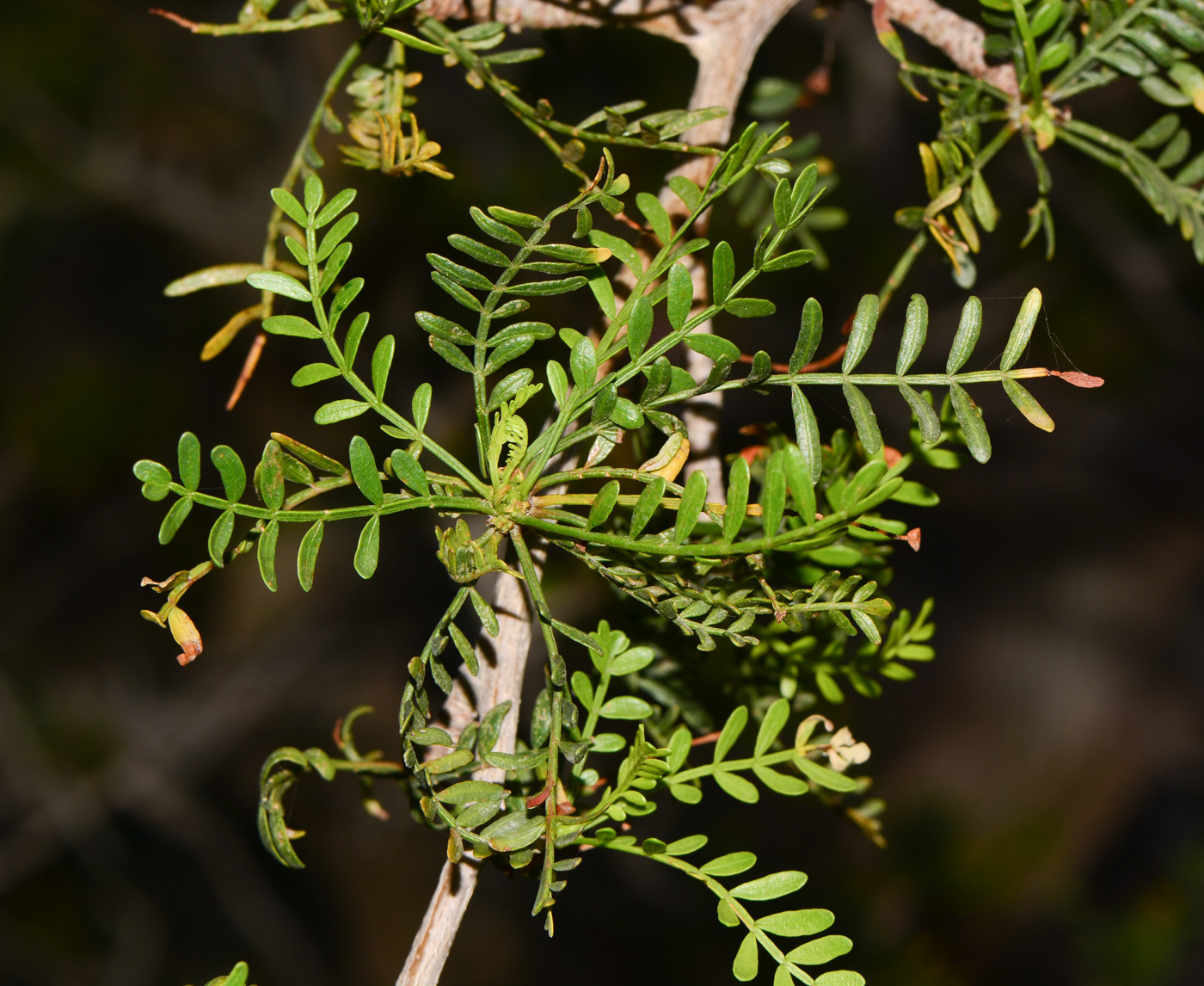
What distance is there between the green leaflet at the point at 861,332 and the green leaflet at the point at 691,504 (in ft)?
0.30

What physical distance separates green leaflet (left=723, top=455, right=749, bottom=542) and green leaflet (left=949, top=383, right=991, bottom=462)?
10 cm

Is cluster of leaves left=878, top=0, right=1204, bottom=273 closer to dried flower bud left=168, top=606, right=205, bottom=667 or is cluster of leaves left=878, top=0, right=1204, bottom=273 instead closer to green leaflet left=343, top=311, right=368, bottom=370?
green leaflet left=343, top=311, right=368, bottom=370

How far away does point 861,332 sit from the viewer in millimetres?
363

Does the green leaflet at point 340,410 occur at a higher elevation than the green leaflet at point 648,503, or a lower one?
higher

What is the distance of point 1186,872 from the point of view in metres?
2.01

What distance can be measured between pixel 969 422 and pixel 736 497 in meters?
0.11

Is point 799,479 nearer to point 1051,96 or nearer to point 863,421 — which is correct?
point 863,421

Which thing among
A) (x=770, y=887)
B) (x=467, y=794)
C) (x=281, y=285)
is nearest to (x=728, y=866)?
(x=770, y=887)

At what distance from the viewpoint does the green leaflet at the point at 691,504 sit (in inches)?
12.6

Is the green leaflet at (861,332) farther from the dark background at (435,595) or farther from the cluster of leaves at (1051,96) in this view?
the dark background at (435,595)

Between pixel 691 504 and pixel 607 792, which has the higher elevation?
pixel 691 504

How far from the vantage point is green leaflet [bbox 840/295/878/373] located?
1.19 feet

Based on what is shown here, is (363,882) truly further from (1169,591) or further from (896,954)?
(1169,591)

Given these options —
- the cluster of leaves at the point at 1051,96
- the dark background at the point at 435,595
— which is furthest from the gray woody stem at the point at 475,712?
the dark background at the point at 435,595
